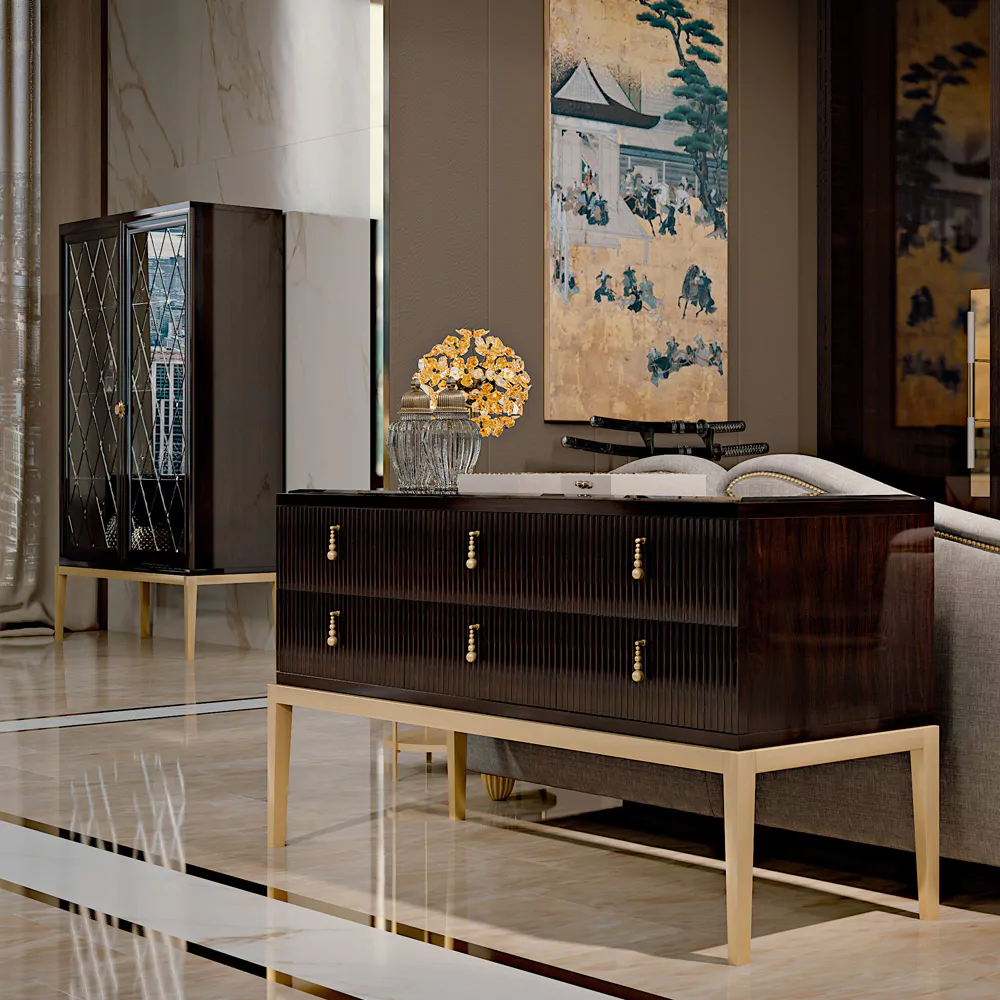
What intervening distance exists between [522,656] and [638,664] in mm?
269

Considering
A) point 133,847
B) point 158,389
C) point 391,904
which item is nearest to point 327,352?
point 158,389

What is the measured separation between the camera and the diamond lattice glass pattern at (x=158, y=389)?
22.0 feet

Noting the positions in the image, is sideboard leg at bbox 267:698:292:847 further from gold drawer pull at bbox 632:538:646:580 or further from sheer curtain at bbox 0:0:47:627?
sheer curtain at bbox 0:0:47:627

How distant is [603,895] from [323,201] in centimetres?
452

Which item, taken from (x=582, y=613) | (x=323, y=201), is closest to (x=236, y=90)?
(x=323, y=201)

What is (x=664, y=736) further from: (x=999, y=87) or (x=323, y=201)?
(x=323, y=201)

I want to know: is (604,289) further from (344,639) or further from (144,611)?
(344,639)

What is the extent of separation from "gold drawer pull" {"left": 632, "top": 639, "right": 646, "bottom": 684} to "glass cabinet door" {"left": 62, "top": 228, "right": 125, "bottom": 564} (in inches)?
194

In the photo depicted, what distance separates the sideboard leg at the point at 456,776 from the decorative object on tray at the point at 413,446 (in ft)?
1.96

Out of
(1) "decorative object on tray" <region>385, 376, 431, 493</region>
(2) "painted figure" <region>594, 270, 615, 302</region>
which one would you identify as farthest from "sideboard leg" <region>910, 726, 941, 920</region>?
(2) "painted figure" <region>594, 270, 615, 302</region>

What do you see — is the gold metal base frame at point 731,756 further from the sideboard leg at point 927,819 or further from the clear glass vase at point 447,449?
Answer: the clear glass vase at point 447,449

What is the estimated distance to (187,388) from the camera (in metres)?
6.66

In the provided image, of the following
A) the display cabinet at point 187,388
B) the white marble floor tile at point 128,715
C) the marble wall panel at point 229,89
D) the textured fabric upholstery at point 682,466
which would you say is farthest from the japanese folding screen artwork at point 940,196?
the textured fabric upholstery at point 682,466

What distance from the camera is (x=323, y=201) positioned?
6.70 meters
